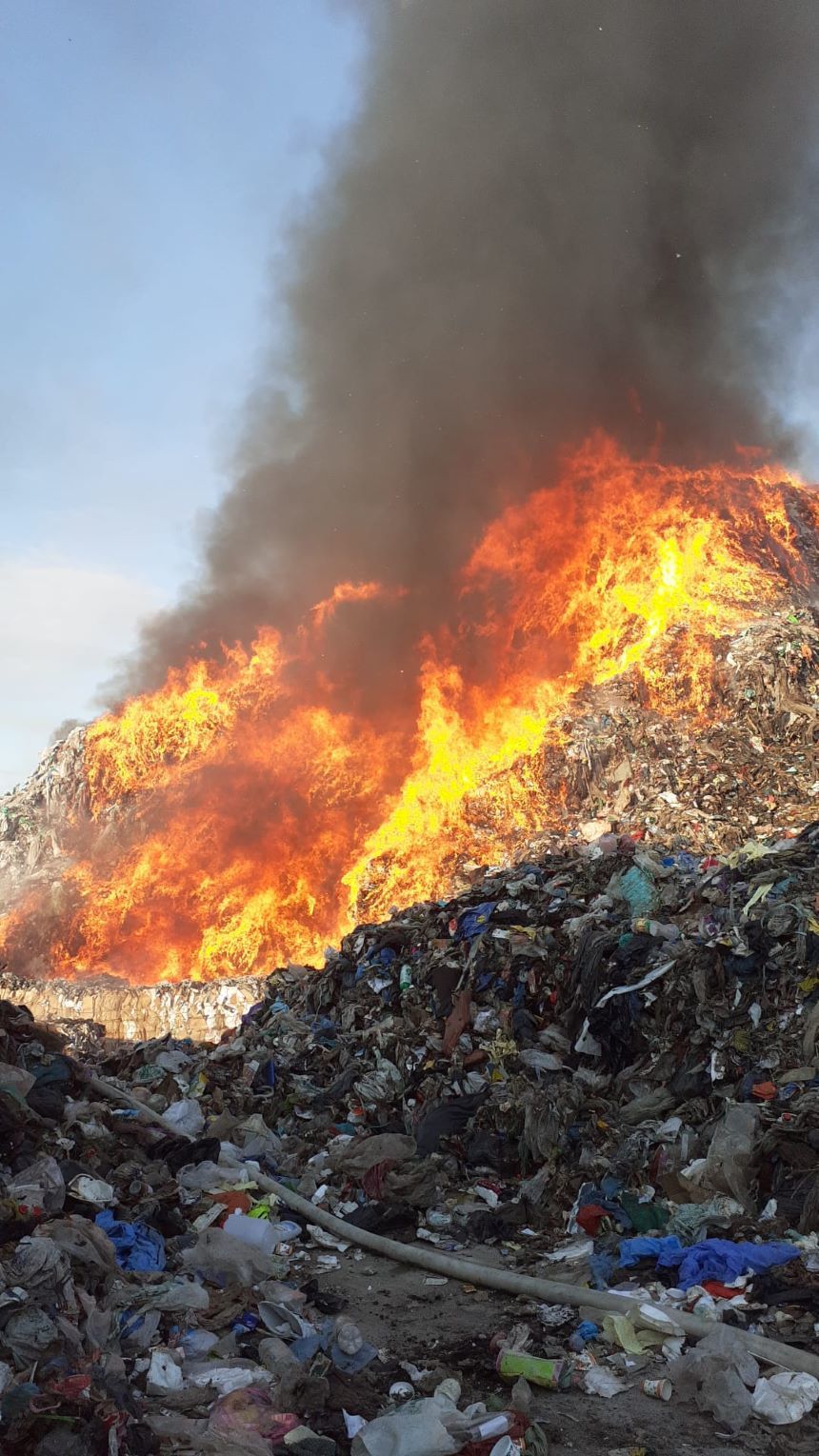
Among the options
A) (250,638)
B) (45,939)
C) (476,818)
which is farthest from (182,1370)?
(250,638)

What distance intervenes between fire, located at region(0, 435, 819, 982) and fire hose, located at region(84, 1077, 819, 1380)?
→ 12.1 meters

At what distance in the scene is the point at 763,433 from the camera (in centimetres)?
2722

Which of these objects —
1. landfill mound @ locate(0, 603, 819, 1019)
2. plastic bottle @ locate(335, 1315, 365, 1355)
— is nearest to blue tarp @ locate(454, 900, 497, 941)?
plastic bottle @ locate(335, 1315, 365, 1355)

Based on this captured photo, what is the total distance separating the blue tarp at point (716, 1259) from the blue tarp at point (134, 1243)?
2.46 metres

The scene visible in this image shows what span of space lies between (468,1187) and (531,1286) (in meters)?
1.92

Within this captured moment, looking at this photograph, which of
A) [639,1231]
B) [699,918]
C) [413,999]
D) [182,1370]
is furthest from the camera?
[413,999]

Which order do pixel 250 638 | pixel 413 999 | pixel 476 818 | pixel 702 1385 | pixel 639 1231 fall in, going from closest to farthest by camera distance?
1. pixel 702 1385
2. pixel 639 1231
3. pixel 413 999
4. pixel 476 818
5. pixel 250 638

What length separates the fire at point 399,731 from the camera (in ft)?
62.2

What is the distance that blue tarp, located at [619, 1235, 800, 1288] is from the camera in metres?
4.51

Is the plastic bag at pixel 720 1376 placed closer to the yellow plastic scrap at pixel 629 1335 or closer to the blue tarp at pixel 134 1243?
the yellow plastic scrap at pixel 629 1335

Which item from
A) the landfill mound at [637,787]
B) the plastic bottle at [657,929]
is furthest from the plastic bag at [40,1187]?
the landfill mound at [637,787]

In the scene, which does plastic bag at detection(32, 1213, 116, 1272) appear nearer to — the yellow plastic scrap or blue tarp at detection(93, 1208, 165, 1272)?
blue tarp at detection(93, 1208, 165, 1272)

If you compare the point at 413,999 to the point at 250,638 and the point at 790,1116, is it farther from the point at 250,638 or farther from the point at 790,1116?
the point at 250,638

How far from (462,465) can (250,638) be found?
745 cm
